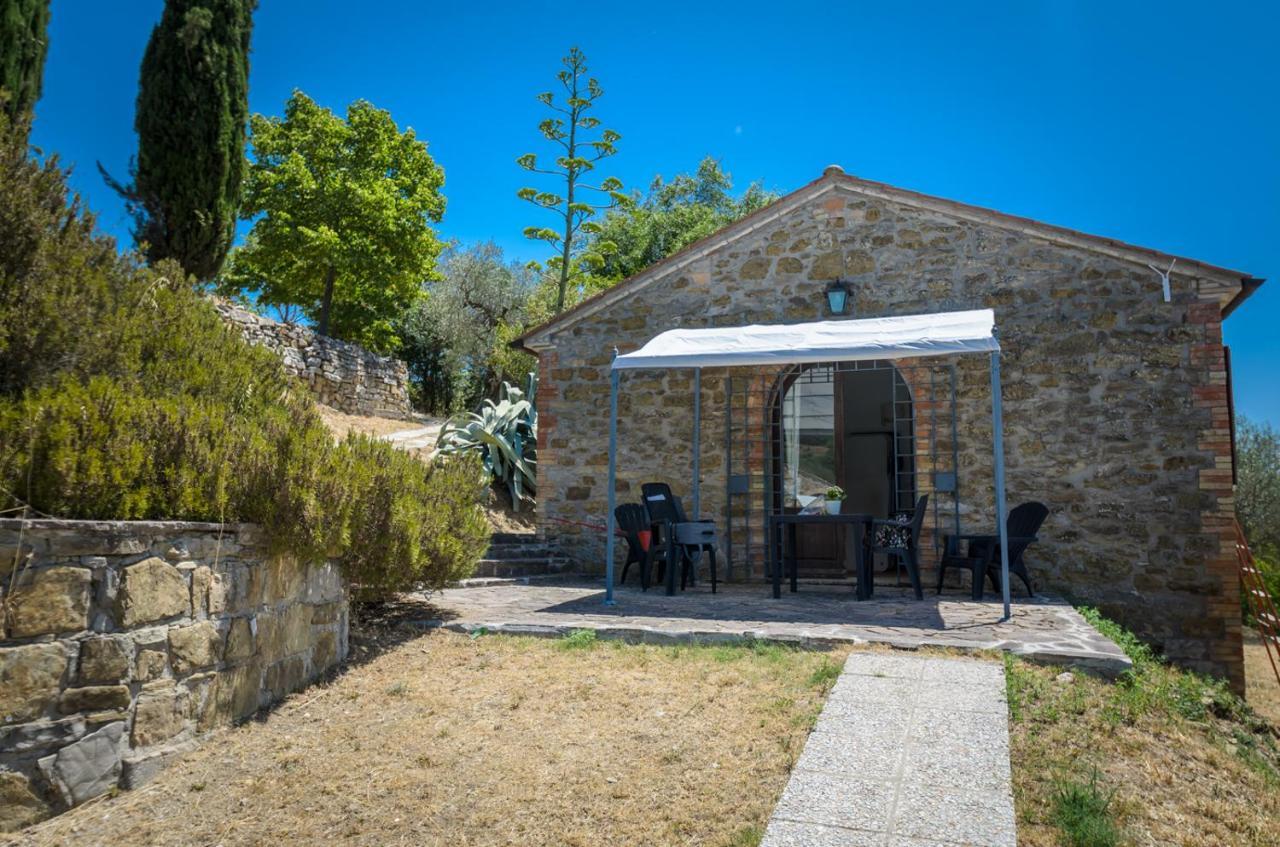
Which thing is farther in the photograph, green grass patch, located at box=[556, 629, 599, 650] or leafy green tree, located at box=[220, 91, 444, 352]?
leafy green tree, located at box=[220, 91, 444, 352]

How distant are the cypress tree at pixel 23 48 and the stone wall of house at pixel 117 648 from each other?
30.4 feet

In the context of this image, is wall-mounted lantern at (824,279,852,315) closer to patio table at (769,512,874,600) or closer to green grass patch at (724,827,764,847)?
patio table at (769,512,874,600)

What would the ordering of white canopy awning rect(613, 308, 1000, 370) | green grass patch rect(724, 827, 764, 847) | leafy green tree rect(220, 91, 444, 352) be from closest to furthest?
green grass patch rect(724, 827, 764, 847) → white canopy awning rect(613, 308, 1000, 370) → leafy green tree rect(220, 91, 444, 352)

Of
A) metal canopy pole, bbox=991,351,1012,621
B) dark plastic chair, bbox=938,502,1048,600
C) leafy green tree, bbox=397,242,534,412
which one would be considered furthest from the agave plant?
leafy green tree, bbox=397,242,534,412

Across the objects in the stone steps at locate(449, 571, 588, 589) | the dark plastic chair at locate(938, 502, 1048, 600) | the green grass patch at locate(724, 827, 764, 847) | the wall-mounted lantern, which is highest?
the wall-mounted lantern

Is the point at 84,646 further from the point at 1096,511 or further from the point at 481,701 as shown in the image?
the point at 1096,511

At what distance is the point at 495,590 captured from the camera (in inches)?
296

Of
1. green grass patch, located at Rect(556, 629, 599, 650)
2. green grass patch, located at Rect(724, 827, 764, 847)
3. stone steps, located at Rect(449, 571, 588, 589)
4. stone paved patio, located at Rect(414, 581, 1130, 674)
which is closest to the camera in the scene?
green grass patch, located at Rect(724, 827, 764, 847)

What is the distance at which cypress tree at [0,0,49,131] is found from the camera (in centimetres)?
963

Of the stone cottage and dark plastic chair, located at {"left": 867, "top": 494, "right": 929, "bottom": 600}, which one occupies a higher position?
the stone cottage

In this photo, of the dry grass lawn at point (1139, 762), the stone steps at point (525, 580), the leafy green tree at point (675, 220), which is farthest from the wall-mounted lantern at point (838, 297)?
the leafy green tree at point (675, 220)

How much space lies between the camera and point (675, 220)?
88.4ft

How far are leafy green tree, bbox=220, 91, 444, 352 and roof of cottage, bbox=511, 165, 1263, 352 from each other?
1458 centimetres

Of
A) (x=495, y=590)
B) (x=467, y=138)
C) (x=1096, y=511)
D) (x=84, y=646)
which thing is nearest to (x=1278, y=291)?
(x=467, y=138)
